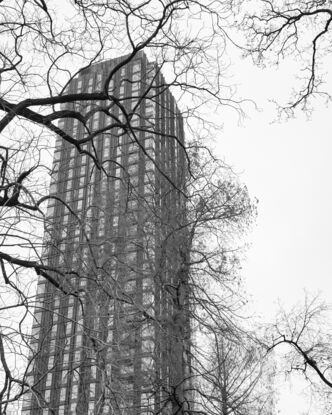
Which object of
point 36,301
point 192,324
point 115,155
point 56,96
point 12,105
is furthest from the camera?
point 192,324

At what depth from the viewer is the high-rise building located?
4.97 meters

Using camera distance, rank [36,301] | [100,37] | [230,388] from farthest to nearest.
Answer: [230,388] → [100,37] → [36,301]

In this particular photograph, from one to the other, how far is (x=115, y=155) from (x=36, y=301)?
8.37 feet

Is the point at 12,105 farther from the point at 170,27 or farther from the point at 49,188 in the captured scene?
the point at 170,27

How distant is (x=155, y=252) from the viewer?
11.4 meters

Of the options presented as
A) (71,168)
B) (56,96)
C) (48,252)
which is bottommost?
(48,252)

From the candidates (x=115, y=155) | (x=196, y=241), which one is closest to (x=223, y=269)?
(x=196, y=241)

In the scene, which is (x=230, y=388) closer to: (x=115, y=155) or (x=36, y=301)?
(x=115, y=155)

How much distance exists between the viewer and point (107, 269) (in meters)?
6.06

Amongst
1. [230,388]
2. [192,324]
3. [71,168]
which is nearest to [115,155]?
[71,168]

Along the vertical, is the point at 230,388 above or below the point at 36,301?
above

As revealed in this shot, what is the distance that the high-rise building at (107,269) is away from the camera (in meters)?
4.97

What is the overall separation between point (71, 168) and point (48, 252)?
0.94 metres

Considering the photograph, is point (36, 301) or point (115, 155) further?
point (115, 155)
